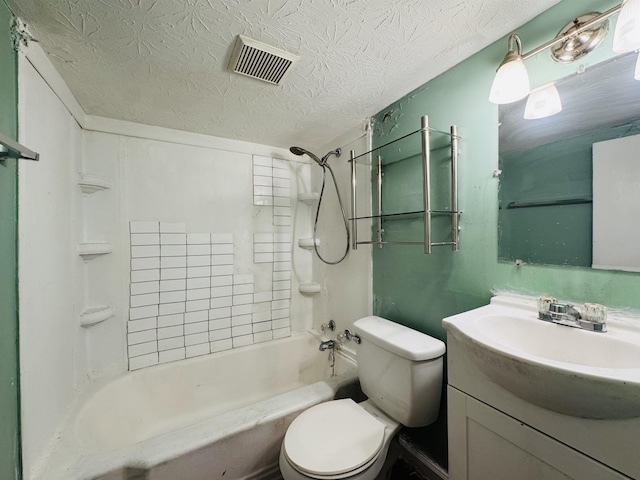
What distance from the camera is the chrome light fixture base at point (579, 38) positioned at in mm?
756

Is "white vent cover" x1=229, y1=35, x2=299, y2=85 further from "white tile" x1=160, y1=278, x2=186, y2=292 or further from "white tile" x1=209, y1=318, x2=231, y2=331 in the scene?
"white tile" x1=209, y1=318, x2=231, y2=331

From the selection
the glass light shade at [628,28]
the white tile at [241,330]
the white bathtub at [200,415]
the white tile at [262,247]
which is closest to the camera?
the glass light shade at [628,28]

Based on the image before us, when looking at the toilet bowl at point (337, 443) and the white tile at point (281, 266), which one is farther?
the white tile at point (281, 266)

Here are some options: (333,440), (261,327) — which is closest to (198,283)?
(261,327)

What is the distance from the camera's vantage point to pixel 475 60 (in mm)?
1063

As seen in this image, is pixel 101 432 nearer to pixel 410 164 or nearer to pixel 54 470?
pixel 54 470

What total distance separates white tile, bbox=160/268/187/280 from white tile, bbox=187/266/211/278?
31mm

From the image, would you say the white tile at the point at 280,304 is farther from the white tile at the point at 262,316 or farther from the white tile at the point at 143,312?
the white tile at the point at 143,312

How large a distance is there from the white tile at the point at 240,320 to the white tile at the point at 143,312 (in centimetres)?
51

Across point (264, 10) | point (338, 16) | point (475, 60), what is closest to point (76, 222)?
point (264, 10)

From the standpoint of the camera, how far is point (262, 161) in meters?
2.05

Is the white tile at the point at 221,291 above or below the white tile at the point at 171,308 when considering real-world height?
above

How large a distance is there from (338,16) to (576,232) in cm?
106

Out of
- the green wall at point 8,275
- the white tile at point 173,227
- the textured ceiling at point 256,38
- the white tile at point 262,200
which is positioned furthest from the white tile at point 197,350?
the textured ceiling at point 256,38
